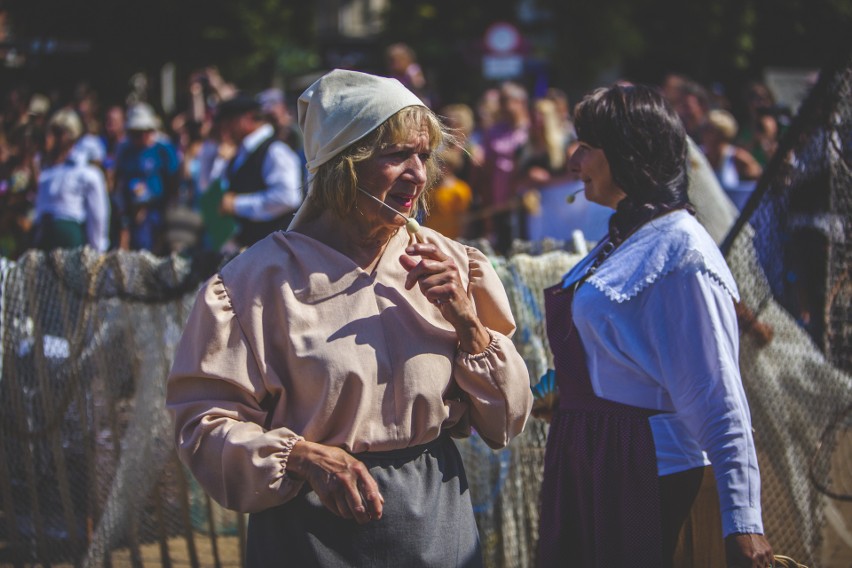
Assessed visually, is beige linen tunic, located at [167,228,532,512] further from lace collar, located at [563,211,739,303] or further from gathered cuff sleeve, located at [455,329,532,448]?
lace collar, located at [563,211,739,303]

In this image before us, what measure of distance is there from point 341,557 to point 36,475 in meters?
2.53

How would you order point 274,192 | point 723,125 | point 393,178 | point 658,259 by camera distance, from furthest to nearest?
1. point 723,125
2. point 274,192
3. point 658,259
4. point 393,178

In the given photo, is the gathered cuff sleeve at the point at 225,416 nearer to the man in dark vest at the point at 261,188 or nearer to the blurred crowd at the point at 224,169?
the man in dark vest at the point at 261,188

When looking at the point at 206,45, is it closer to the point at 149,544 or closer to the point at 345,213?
the point at 149,544

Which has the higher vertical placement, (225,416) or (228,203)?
(228,203)

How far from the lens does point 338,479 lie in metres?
2.14

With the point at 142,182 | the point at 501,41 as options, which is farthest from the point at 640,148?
the point at 501,41

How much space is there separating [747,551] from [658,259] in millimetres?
744

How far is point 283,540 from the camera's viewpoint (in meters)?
2.28

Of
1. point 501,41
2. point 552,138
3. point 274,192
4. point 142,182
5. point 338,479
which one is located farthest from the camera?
point 501,41

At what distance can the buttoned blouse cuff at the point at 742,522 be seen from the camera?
2.36 meters

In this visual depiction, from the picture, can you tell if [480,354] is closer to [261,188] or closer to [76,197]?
[261,188]

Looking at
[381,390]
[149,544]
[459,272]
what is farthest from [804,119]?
[149,544]

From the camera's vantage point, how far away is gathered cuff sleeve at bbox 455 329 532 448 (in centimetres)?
234
